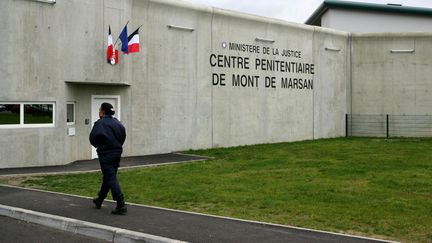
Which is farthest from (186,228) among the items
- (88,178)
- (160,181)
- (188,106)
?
(188,106)

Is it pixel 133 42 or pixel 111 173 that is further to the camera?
pixel 133 42

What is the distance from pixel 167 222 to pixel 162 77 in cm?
→ 1191

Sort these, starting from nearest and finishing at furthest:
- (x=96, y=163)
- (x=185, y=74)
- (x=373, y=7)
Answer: (x=96, y=163) < (x=185, y=74) < (x=373, y=7)

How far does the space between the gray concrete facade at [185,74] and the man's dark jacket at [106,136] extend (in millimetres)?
7373

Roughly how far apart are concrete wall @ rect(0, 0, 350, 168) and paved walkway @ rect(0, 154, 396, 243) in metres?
5.54

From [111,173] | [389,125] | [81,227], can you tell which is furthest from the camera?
[389,125]

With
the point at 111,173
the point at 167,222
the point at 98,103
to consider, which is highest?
the point at 98,103

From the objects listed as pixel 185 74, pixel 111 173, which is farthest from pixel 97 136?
pixel 185 74

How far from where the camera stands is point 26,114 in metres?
15.1

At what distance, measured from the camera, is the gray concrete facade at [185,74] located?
15156mm

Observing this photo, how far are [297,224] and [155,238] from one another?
7.57ft

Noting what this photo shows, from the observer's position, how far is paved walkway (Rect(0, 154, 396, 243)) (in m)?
6.92

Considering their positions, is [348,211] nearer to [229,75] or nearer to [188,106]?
[188,106]

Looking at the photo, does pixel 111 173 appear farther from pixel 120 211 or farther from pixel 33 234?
pixel 33 234
